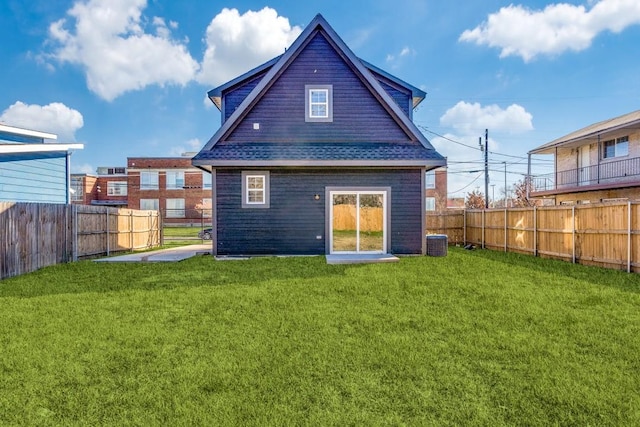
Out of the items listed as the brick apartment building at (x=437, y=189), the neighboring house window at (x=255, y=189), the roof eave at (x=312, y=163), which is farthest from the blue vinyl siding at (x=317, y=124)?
Answer: the brick apartment building at (x=437, y=189)

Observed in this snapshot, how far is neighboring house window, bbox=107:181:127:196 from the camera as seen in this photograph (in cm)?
4581

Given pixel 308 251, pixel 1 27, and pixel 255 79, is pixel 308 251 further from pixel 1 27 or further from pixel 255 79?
pixel 1 27

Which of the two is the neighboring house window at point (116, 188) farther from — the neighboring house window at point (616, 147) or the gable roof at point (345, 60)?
the neighboring house window at point (616, 147)

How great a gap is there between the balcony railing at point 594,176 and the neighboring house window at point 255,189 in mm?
18195

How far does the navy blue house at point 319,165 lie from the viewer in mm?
12289

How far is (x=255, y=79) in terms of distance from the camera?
549 inches

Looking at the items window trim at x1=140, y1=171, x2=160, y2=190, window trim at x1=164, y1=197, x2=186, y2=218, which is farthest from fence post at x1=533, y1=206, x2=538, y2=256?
window trim at x1=140, y1=171, x2=160, y2=190

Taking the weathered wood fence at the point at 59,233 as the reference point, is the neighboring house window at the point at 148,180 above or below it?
above

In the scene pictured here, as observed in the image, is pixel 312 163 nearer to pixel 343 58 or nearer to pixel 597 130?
pixel 343 58

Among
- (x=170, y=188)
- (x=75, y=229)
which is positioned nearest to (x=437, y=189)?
(x=170, y=188)

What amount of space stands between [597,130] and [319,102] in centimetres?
1680

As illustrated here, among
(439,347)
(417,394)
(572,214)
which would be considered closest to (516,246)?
(572,214)

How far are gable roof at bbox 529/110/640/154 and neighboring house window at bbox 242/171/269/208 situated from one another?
1797 cm

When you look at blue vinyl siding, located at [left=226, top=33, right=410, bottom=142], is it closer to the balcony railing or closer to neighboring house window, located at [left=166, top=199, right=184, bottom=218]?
the balcony railing
